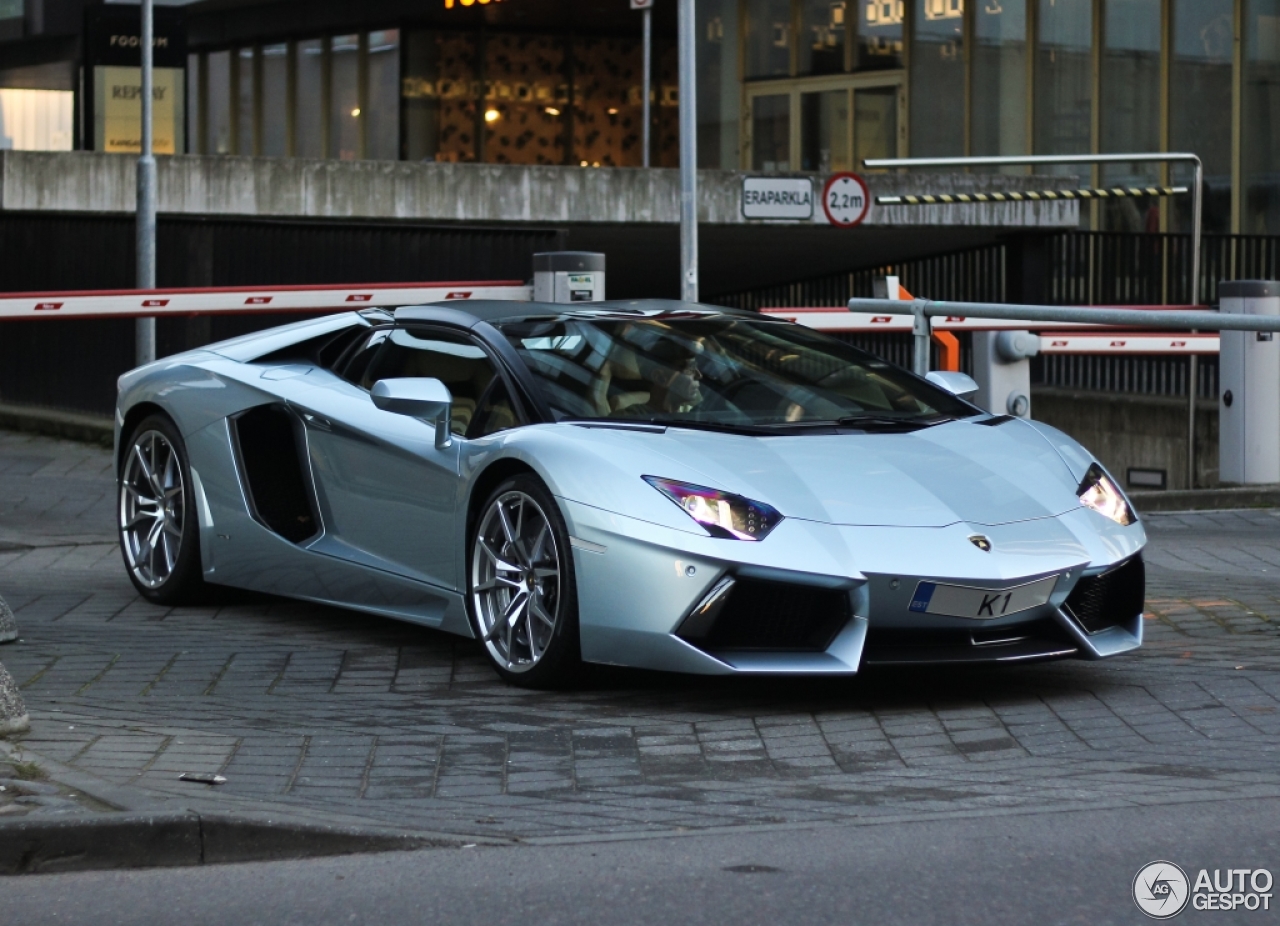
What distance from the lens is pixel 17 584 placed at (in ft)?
28.3

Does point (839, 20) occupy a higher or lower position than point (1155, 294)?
higher

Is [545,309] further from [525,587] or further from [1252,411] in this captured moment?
[1252,411]

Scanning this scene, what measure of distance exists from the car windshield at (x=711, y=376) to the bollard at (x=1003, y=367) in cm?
385

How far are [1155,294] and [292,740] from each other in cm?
1730

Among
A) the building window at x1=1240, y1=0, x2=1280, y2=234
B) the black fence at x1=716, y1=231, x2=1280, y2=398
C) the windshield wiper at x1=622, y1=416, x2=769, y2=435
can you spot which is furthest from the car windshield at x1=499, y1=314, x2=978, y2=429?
the building window at x1=1240, y1=0, x2=1280, y2=234

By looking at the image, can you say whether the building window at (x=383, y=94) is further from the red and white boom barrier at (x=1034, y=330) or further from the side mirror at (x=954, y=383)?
the side mirror at (x=954, y=383)

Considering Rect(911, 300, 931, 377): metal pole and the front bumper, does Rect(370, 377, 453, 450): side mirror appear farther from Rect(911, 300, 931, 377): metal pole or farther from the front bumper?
Rect(911, 300, 931, 377): metal pole

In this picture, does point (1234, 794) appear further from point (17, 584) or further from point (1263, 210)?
point (1263, 210)

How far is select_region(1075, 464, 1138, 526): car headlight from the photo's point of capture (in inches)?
248

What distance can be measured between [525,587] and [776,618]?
2.91ft

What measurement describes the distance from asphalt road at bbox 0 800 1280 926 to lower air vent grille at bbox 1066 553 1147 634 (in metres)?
1.47

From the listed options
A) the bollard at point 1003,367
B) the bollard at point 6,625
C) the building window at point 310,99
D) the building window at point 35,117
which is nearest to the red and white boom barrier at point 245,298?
the bollard at point 1003,367

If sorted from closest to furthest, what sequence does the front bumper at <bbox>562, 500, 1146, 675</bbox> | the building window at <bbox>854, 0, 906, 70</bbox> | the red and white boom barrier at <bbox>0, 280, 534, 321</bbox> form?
the front bumper at <bbox>562, 500, 1146, 675</bbox>, the red and white boom barrier at <bbox>0, 280, 534, 321</bbox>, the building window at <bbox>854, 0, 906, 70</bbox>

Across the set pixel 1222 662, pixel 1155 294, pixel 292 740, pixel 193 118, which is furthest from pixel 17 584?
pixel 193 118
